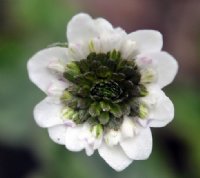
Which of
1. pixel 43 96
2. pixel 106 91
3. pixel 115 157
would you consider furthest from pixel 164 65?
pixel 43 96

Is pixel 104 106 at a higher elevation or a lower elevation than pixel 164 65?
lower

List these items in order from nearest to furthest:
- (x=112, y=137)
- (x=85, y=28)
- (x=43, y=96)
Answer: (x=85, y=28) → (x=112, y=137) → (x=43, y=96)

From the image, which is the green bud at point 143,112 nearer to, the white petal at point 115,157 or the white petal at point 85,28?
the white petal at point 115,157

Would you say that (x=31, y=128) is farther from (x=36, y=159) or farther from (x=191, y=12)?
(x=191, y=12)

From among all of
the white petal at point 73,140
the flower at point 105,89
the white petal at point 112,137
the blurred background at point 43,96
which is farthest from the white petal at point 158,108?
the blurred background at point 43,96

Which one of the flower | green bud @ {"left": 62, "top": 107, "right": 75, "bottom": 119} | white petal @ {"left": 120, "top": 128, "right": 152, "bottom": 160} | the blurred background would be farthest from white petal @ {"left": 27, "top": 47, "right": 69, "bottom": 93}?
the blurred background

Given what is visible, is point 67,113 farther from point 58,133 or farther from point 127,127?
point 127,127

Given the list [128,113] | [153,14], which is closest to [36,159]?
[153,14]
